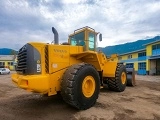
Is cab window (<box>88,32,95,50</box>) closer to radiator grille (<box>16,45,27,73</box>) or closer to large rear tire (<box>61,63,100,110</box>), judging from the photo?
large rear tire (<box>61,63,100,110</box>)

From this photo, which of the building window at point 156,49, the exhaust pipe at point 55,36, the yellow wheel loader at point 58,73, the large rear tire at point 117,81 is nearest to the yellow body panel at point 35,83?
the yellow wheel loader at point 58,73

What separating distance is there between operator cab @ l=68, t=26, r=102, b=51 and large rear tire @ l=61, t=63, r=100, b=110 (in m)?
1.50

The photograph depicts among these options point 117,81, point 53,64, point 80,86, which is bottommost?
point 117,81

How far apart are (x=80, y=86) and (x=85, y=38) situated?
2.45m

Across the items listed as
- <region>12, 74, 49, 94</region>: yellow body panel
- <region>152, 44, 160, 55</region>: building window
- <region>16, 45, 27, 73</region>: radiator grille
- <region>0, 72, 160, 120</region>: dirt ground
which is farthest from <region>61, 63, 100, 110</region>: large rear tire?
<region>152, 44, 160, 55</region>: building window

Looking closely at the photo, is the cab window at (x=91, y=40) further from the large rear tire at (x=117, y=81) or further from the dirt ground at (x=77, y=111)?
the dirt ground at (x=77, y=111)

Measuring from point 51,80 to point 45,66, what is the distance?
47 cm

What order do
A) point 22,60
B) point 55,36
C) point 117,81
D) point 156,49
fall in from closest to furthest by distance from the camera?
point 22,60 → point 55,36 → point 117,81 → point 156,49

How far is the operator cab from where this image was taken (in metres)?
7.49

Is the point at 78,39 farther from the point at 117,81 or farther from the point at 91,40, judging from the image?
the point at 117,81

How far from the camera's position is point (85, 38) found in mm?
7504

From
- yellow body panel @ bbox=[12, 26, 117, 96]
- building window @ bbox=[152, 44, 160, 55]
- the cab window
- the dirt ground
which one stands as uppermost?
building window @ bbox=[152, 44, 160, 55]

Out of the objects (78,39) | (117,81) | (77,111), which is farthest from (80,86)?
(117,81)

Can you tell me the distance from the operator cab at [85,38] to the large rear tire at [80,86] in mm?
1501
